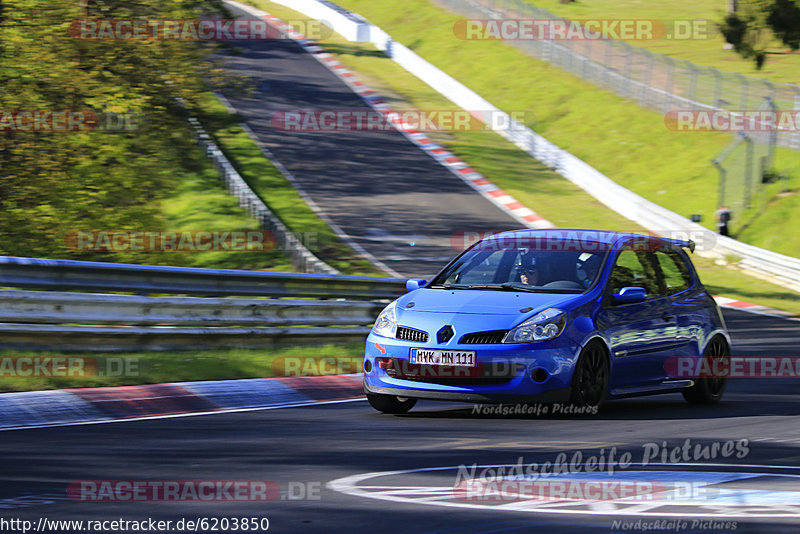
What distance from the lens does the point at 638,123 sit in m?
35.3

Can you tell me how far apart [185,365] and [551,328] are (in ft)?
12.0

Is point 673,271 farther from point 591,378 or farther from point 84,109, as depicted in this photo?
point 84,109

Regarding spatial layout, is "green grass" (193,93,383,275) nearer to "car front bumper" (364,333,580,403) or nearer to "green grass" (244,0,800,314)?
"green grass" (244,0,800,314)

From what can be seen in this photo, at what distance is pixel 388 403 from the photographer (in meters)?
9.30

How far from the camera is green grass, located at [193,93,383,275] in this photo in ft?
67.8

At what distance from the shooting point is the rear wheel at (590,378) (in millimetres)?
8820

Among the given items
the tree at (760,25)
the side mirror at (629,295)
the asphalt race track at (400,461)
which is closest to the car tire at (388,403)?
the asphalt race track at (400,461)

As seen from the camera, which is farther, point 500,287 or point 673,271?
point 673,271

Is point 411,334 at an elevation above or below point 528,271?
below

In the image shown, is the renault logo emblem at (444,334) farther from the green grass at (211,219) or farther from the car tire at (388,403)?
the green grass at (211,219)

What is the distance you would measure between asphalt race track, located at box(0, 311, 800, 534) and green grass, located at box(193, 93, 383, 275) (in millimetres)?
11002

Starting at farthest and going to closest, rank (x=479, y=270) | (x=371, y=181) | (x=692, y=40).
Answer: (x=692, y=40) < (x=371, y=181) < (x=479, y=270)

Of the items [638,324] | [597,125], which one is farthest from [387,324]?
[597,125]

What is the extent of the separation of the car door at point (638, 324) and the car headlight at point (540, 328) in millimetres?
558
